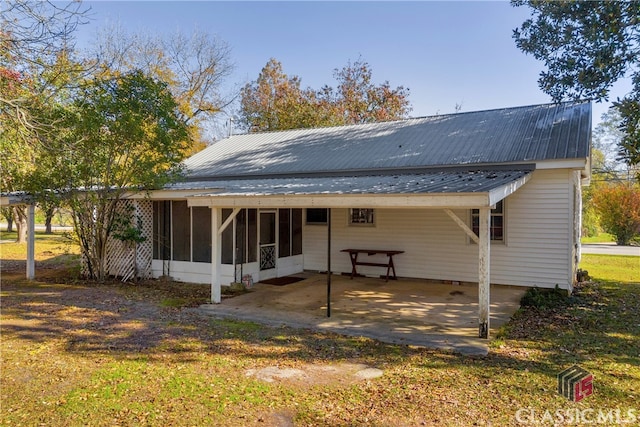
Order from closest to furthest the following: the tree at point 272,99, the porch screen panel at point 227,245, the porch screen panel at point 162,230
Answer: the porch screen panel at point 227,245 → the porch screen panel at point 162,230 → the tree at point 272,99

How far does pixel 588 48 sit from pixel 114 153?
1170 cm

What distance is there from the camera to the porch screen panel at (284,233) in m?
11.6

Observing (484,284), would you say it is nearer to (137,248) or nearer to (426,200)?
(426,200)

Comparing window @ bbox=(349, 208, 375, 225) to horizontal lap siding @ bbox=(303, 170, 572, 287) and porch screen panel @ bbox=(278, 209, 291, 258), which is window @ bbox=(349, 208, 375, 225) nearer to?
horizontal lap siding @ bbox=(303, 170, 572, 287)

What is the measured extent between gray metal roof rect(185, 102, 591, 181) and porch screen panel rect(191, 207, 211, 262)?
2671 millimetres

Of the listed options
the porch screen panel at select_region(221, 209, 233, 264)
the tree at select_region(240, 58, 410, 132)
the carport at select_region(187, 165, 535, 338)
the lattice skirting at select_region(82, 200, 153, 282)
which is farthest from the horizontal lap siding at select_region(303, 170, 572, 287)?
the tree at select_region(240, 58, 410, 132)

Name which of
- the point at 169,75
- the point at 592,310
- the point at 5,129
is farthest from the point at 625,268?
the point at 169,75

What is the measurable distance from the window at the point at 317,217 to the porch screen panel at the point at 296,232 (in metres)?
0.33

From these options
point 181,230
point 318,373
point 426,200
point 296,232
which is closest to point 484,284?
point 426,200

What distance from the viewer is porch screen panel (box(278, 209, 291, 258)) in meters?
11.6

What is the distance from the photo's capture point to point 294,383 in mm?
4527

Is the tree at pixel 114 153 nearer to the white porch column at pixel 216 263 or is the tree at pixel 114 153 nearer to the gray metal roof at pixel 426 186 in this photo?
the gray metal roof at pixel 426 186

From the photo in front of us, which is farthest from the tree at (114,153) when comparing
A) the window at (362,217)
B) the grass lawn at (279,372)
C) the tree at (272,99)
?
the tree at (272,99)
